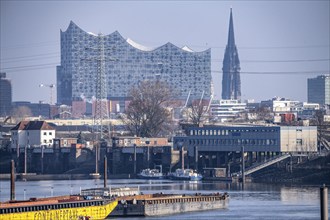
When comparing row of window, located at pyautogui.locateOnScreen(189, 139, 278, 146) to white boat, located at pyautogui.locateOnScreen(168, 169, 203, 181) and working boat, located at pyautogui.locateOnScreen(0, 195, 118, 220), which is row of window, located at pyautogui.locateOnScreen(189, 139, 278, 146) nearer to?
white boat, located at pyautogui.locateOnScreen(168, 169, 203, 181)

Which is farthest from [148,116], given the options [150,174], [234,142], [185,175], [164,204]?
[164,204]

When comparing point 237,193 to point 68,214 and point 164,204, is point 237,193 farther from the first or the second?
point 68,214

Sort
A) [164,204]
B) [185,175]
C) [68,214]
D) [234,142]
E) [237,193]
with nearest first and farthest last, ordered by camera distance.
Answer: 1. [68,214]
2. [164,204]
3. [237,193]
4. [185,175]
5. [234,142]

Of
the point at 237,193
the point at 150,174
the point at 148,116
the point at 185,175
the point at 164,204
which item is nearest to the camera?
the point at 164,204

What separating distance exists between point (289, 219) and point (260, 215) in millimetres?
3530

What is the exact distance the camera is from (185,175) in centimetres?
12794

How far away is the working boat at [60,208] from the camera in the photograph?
75.1 m

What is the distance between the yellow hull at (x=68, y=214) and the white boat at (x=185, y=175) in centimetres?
4278

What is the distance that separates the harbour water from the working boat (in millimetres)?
4469

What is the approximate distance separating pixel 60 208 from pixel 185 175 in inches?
1979

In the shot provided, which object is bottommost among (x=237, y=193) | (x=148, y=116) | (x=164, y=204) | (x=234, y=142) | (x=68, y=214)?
(x=68, y=214)

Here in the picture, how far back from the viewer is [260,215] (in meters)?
83.8

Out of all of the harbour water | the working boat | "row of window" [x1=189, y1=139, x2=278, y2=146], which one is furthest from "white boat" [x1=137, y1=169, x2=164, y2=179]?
the working boat

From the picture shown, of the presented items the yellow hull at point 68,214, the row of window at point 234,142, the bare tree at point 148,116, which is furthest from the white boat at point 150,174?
the yellow hull at point 68,214
